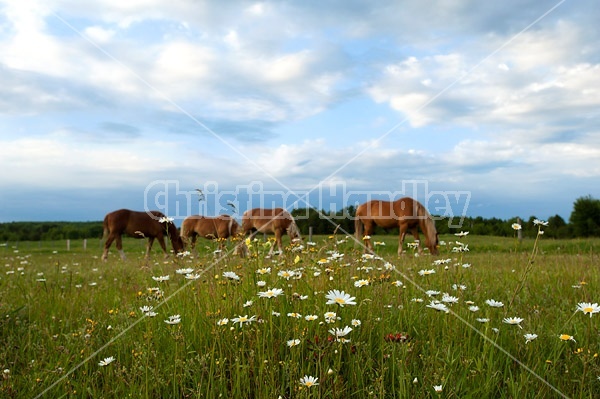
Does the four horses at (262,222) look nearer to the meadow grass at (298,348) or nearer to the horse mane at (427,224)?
the horse mane at (427,224)

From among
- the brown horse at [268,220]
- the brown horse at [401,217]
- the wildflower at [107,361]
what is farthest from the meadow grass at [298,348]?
the brown horse at [268,220]

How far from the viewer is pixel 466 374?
3182mm

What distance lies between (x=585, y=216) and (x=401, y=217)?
115ft

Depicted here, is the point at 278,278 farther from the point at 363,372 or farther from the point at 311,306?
the point at 363,372

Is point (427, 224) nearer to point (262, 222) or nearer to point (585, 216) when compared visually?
point (262, 222)

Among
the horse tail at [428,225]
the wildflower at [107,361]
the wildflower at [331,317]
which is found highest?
the horse tail at [428,225]

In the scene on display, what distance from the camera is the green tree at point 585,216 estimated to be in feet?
146

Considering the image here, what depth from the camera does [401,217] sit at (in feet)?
64.0

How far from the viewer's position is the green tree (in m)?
44.6

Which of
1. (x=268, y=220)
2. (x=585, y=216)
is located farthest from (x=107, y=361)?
(x=585, y=216)

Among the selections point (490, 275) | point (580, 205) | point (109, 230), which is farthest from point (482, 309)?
point (580, 205)

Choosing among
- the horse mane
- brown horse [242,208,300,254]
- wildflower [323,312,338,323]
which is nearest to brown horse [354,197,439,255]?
the horse mane

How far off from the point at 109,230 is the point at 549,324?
69.6 ft

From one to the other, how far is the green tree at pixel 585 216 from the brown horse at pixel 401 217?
3312 centimetres
